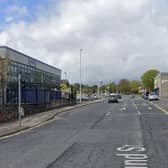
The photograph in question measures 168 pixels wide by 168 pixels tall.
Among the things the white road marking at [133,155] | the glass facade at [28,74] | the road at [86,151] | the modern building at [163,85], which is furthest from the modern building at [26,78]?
the modern building at [163,85]

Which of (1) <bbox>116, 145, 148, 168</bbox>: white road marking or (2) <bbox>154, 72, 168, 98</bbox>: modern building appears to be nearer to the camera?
(1) <bbox>116, 145, 148, 168</bbox>: white road marking

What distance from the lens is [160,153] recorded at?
40.9ft

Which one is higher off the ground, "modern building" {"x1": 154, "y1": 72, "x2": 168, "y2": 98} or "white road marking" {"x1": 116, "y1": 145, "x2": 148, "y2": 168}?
"modern building" {"x1": 154, "y1": 72, "x2": 168, "y2": 98}

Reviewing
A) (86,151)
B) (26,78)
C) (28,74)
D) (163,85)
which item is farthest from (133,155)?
(163,85)

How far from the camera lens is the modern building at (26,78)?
32031mm

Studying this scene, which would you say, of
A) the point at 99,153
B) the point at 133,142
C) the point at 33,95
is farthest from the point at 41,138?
the point at 33,95

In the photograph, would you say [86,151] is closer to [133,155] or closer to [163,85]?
[133,155]

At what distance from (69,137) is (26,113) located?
51.5 ft

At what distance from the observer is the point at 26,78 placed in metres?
57.8

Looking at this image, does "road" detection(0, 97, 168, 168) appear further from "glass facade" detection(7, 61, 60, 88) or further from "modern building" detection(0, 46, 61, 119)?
"glass facade" detection(7, 61, 60, 88)

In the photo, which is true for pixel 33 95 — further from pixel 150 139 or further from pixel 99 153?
pixel 99 153

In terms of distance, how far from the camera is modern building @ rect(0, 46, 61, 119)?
32.0 m

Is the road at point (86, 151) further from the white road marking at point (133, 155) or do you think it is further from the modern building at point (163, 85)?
the modern building at point (163, 85)

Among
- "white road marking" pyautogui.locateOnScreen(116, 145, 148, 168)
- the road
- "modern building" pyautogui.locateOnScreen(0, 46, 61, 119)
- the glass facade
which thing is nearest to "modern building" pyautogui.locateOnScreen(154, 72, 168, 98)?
"modern building" pyautogui.locateOnScreen(0, 46, 61, 119)
